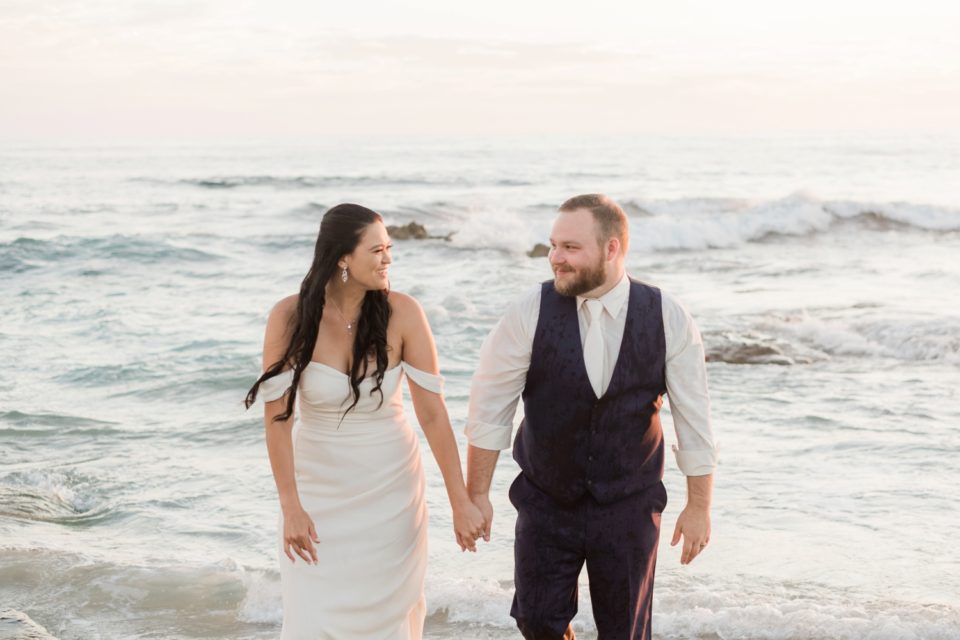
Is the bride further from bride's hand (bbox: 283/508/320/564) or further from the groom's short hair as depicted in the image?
the groom's short hair

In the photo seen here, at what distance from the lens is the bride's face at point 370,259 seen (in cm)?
352

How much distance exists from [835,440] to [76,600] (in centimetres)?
560

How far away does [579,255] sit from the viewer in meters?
3.27

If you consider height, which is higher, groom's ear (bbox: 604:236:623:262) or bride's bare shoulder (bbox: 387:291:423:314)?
groom's ear (bbox: 604:236:623:262)

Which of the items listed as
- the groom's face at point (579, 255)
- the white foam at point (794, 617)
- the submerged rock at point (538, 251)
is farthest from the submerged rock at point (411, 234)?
the groom's face at point (579, 255)

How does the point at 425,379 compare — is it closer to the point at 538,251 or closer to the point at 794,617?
the point at 794,617

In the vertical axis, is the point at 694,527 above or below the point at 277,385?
below

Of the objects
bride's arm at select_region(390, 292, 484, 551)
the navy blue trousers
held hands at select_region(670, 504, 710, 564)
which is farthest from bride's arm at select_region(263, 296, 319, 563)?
held hands at select_region(670, 504, 710, 564)

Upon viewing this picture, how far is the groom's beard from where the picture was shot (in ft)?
10.7

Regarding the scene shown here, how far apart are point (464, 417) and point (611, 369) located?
623 cm

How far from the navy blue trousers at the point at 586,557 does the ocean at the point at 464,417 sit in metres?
1.72

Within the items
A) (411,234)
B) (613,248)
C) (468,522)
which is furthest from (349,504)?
(411,234)

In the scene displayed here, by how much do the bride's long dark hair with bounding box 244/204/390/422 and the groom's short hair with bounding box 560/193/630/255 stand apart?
2.18 ft

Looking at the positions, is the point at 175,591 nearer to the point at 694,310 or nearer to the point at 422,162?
the point at 694,310
